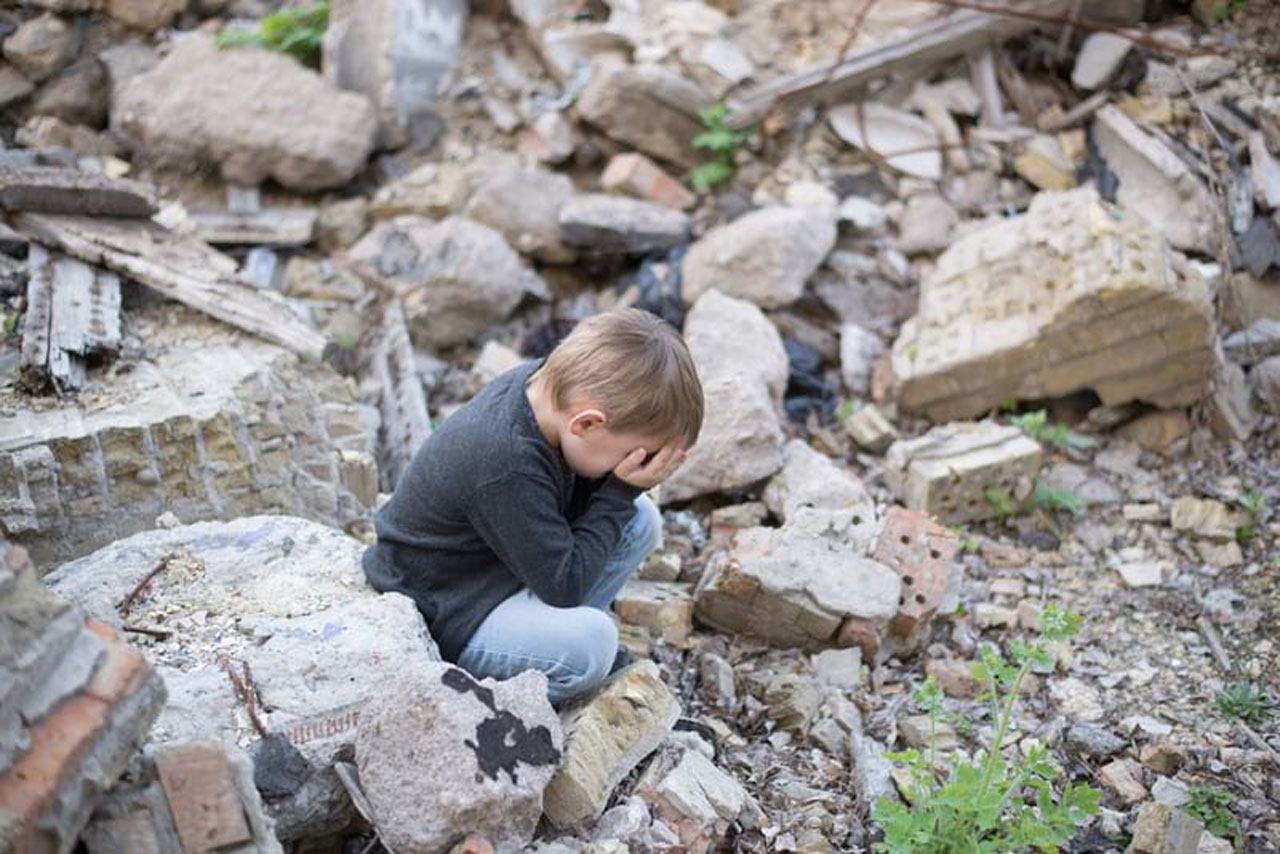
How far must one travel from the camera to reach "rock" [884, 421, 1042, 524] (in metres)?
4.16

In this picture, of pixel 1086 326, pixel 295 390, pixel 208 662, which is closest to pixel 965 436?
pixel 1086 326

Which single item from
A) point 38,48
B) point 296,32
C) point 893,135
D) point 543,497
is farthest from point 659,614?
point 38,48

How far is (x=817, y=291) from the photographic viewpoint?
5402 mm

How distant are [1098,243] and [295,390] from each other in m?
3.38

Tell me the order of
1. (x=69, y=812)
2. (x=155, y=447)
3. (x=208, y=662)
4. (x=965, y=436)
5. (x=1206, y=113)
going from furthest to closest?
(x=1206, y=113), (x=965, y=436), (x=155, y=447), (x=208, y=662), (x=69, y=812)

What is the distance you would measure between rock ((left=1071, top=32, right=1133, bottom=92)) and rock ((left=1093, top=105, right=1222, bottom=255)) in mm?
335

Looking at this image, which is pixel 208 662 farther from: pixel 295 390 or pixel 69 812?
pixel 295 390

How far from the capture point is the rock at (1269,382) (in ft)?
15.1

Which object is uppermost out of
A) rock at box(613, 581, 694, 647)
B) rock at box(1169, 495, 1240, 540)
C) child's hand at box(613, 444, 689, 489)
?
child's hand at box(613, 444, 689, 489)

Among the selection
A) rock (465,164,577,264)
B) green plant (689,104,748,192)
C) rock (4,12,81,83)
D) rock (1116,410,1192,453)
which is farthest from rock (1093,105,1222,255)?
rock (4,12,81,83)

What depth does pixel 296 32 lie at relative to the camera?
6.48 meters

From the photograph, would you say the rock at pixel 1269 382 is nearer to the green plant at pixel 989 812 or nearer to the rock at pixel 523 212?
the green plant at pixel 989 812

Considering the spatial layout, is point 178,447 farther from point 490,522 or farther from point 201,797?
point 201,797

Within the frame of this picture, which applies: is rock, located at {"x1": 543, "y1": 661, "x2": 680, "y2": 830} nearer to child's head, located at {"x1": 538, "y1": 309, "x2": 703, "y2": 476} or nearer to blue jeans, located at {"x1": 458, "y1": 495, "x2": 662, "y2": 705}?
blue jeans, located at {"x1": 458, "y1": 495, "x2": 662, "y2": 705}
